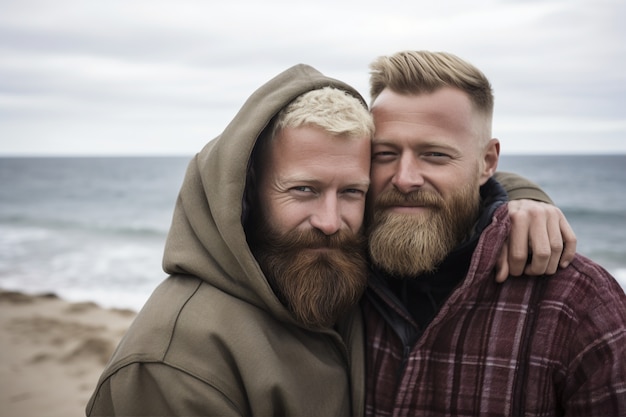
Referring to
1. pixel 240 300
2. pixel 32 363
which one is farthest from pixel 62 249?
pixel 240 300

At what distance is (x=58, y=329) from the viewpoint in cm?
795

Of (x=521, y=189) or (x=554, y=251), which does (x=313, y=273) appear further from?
(x=521, y=189)

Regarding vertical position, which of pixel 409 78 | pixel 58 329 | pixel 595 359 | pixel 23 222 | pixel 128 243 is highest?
pixel 409 78

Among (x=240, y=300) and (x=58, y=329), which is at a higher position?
(x=240, y=300)

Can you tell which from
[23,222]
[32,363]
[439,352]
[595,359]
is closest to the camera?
[595,359]

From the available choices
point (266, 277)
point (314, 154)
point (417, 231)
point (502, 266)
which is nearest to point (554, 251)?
point (502, 266)

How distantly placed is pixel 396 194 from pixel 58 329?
713cm

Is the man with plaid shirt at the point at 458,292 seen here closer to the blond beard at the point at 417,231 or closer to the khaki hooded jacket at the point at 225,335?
the blond beard at the point at 417,231

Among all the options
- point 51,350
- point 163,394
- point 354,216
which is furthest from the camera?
point 51,350

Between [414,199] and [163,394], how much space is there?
1.31 m

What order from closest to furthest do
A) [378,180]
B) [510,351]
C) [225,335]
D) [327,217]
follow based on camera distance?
1. [225,335]
2. [510,351]
3. [327,217]
4. [378,180]

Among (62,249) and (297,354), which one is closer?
(297,354)

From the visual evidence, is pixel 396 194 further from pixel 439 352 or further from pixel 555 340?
pixel 555 340

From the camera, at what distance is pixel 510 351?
211 cm
